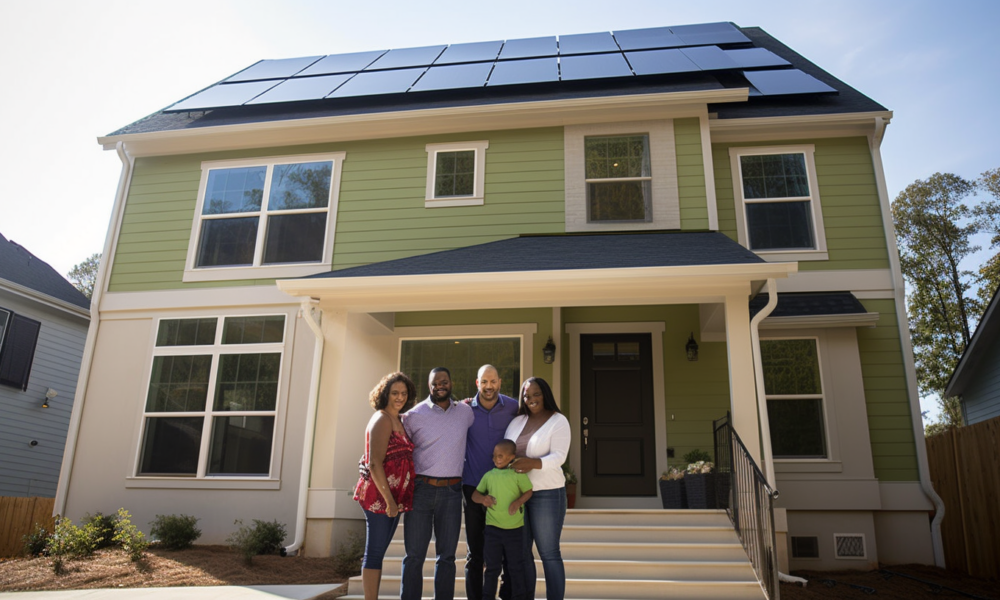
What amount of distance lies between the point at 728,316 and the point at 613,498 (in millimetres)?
2613

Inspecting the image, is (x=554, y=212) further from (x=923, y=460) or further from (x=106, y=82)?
(x=106, y=82)

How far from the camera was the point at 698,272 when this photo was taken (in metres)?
5.83

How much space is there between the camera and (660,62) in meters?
8.99

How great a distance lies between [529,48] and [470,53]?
94 centimetres

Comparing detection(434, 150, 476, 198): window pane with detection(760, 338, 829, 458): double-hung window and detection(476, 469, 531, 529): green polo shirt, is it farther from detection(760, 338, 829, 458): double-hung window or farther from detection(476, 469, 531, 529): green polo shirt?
detection(476, 469, 531, 529): green polo shirt

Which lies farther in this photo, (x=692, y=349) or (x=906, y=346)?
(x=692, y=349)

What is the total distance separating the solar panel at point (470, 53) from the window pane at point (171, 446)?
6.22m

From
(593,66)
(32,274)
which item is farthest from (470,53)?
(32,274)

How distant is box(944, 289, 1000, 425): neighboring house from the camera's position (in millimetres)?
10443

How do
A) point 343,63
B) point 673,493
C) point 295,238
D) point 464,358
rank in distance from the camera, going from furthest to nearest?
point 343,63, point 295,238, point 464,358, point 673,493

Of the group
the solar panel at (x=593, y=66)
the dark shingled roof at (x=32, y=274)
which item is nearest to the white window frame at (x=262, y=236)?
the solar panel at (x=593, y=66)

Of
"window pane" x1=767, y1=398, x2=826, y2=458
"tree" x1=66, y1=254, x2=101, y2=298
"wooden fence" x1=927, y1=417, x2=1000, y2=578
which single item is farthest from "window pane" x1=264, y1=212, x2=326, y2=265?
"tree" x1=66, y1=254, x2=101, y2=298

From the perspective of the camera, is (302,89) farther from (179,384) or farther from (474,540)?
(474,540)

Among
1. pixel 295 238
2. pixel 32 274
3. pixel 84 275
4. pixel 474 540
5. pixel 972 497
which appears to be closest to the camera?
pixel 474 540
